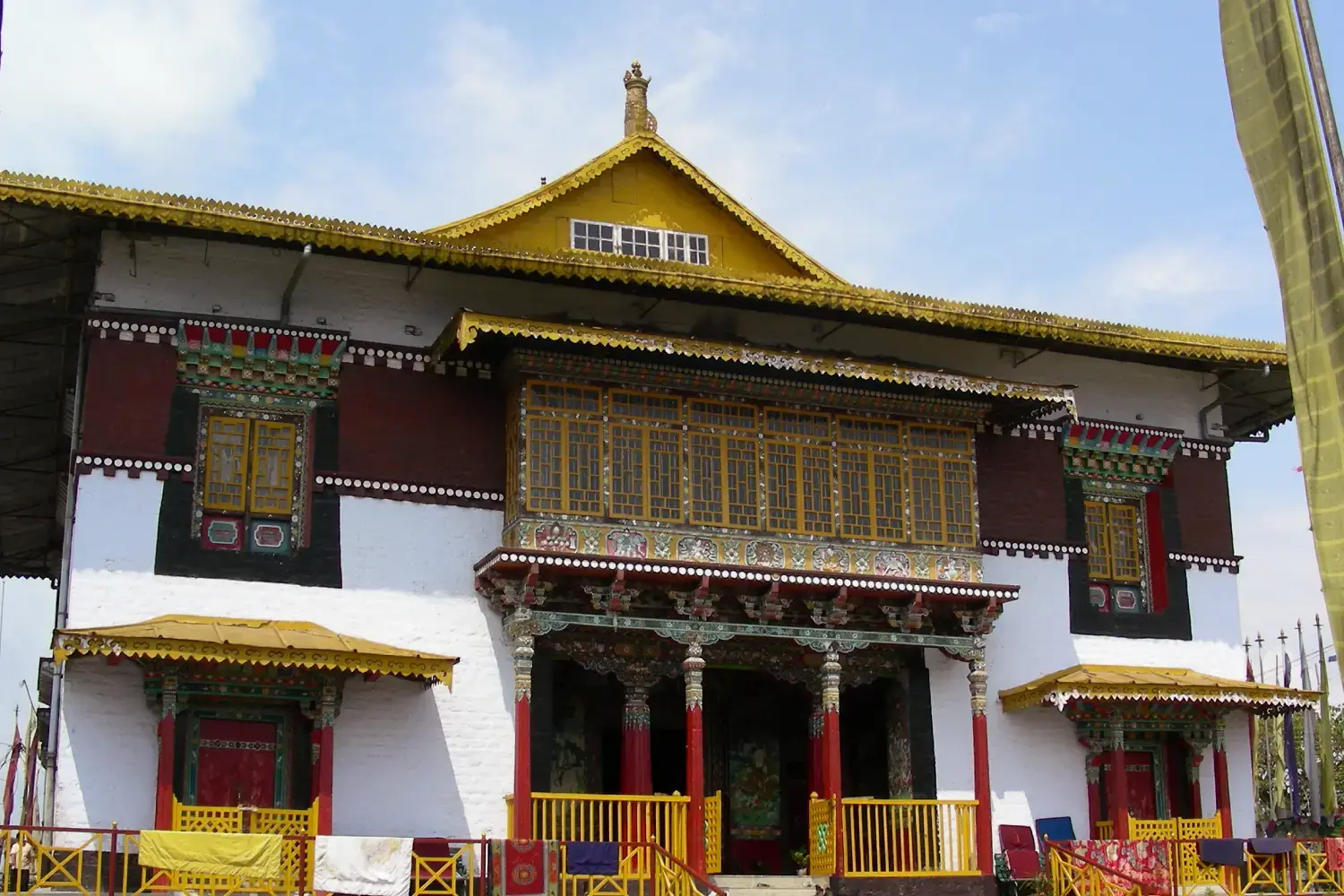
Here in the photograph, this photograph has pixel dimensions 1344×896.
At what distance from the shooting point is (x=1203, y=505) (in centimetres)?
2523

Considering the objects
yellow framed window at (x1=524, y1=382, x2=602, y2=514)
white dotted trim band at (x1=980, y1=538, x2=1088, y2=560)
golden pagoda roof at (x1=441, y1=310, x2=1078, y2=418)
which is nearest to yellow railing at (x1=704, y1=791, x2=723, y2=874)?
yellow framed window at (x1=524, y1=382, x2=602, y2=514)

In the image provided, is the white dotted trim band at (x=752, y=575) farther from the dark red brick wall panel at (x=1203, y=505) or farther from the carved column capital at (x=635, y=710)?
the dark red brick wall panel at (x=1203, y=505)

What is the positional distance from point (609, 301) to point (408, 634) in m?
5.09

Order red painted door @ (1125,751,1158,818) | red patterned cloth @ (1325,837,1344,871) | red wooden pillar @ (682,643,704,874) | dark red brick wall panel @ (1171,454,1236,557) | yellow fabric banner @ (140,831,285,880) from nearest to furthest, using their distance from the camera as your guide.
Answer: yellow fabric banner @ (140,831,285,880)
red wooden pillar @ (682,643,704,874)
red patterned cloth @ (1325,837,1344,871)
red painted door @ (1125,751,1158,818)
dark red brick wall panel @ (1171,454,1236,557)

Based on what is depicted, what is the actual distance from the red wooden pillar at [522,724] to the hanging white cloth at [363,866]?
7.32 ft

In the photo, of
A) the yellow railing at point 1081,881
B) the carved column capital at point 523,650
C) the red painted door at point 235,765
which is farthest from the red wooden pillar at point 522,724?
the yellow railing at point 1081,881

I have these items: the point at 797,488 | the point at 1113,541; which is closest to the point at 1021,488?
the point at 1113,541

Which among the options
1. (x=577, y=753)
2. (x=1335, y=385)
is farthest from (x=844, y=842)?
(x=1335, y=385)

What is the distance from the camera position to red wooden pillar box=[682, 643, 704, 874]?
784 inches

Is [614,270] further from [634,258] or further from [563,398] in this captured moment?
[563,398]

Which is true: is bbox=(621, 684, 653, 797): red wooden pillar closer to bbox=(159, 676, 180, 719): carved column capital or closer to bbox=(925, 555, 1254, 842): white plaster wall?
bbox=(925, 555, 1254, 842): white plaster wall

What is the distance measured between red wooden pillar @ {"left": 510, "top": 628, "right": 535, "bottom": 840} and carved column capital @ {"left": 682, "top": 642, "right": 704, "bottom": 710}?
1.88 meters

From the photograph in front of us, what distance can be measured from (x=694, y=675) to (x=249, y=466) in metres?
5.85

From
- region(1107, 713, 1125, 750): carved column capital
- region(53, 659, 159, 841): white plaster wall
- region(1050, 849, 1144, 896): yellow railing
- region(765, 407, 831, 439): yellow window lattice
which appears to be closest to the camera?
region(53, 659, 159, 841): white plaster wall
